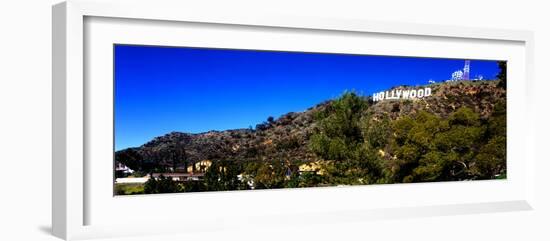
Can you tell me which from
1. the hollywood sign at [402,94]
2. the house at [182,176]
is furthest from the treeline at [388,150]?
the house at [182,176]

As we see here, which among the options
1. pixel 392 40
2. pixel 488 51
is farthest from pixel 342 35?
pixel 488 51

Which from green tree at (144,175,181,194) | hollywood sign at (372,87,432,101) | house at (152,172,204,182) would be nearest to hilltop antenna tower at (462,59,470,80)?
hollywood sign at (372,87,432,101)

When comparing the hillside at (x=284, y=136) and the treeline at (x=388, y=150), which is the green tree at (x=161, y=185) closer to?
the hillside at (x=284, y=136)

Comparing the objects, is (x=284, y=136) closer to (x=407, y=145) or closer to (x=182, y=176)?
(x=182, y=176)

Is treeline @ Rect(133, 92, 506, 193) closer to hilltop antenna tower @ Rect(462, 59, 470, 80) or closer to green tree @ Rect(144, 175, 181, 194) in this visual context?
hilltop antenna tower @ Rect(462, 59, 470, 80)

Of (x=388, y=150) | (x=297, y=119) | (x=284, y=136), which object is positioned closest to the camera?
(x=284, y=136)

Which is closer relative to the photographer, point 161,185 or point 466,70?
point 161,185

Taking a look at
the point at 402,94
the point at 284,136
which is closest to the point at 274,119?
the point at 284,136
